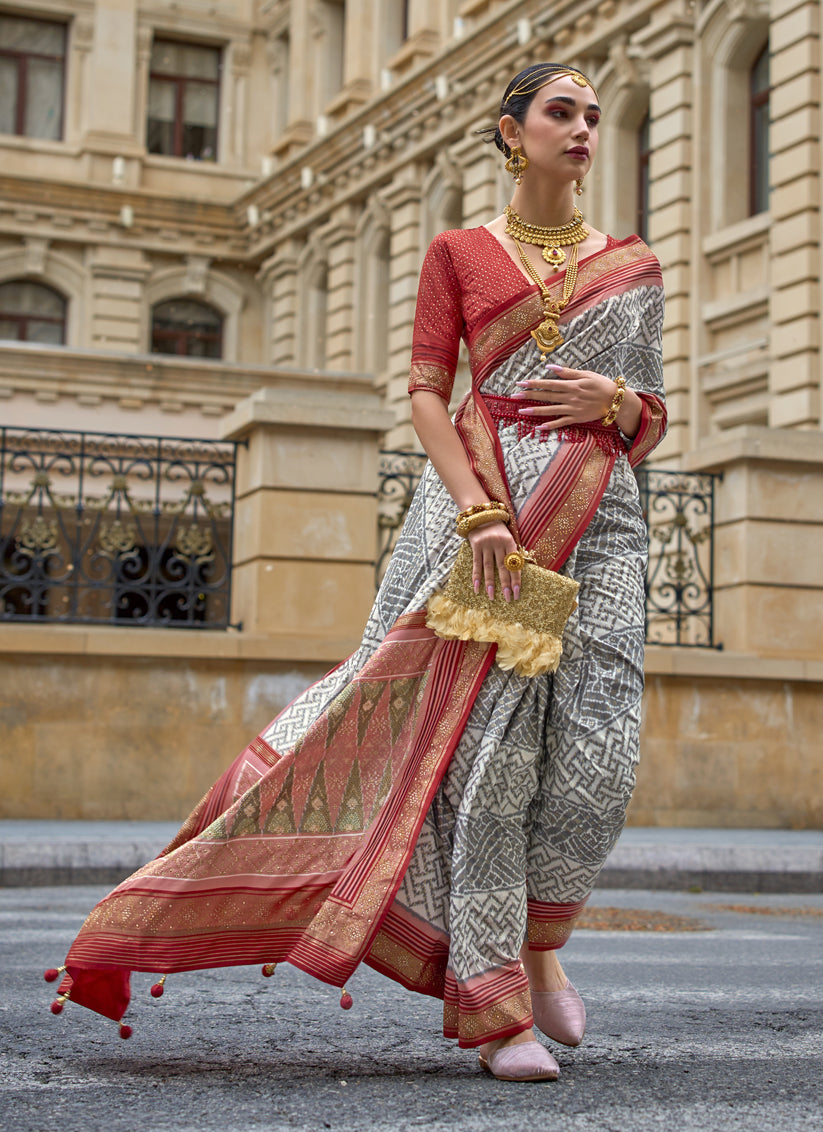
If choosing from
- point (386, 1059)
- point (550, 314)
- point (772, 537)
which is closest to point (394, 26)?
point (772, 537)

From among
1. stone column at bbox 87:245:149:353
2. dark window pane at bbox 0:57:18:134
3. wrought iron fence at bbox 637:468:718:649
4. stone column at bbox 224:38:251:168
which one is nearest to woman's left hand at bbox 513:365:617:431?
wrought iron fence at bbox 637:468:718:649

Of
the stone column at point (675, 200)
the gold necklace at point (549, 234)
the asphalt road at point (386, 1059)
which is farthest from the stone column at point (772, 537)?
the stone column at point (675, 200)

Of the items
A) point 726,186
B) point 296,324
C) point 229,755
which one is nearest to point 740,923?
point 229,755

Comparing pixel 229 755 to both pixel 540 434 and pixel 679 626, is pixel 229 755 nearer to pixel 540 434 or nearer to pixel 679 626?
pixel 679 626

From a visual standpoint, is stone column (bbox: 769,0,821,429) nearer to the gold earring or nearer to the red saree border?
the gold earring

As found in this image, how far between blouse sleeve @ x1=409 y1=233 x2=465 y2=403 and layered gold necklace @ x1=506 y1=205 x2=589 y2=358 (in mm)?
160

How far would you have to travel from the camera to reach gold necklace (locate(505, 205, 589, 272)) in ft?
11.2

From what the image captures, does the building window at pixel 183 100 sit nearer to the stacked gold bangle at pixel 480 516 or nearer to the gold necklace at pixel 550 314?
the gold necklace at pixel 550 314

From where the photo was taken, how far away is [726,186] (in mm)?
18844

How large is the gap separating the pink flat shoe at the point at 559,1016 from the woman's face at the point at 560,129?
1.72m

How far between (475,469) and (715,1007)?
1.54 meters

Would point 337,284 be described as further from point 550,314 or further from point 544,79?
point 550,314

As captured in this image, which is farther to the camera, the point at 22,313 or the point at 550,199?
the point at 22,313

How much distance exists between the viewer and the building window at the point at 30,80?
105 ft
